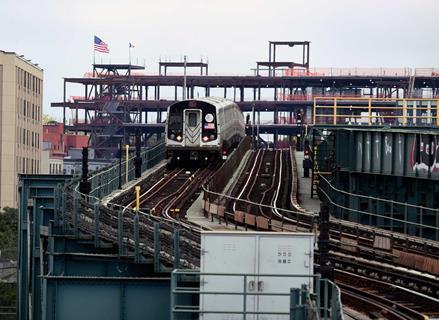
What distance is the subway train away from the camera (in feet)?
238

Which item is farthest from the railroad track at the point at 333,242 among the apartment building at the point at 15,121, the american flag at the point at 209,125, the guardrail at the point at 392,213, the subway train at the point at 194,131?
the apartment building at the point at 15,121

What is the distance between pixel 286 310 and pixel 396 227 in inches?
793

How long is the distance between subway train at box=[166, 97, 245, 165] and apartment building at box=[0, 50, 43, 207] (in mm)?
56628

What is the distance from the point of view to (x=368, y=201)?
162 ft

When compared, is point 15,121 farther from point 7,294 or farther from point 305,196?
point 305,196

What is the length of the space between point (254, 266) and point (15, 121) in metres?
108

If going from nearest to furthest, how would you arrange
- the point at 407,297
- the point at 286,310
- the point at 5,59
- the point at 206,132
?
the point at 286,310, the point at 407,297, the point at 206,132, the point at 5,59

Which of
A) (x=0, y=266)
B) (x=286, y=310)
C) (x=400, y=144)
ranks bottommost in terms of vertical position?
(x=0, y=266)

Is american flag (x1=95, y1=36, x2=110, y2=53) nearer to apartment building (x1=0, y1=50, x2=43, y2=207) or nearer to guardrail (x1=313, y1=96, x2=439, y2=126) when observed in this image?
apartment building (x1=0, y1=50, x2=43, y2=207)

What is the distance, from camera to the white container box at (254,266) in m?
25.8

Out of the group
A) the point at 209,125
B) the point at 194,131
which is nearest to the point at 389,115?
the point at 209,125

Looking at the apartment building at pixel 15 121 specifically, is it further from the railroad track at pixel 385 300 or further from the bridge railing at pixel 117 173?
the railroad track at pixel 385 300

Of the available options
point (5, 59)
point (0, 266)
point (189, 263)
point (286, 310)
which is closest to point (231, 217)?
point (189, 263)

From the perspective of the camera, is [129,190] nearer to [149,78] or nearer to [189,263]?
[189,263]
